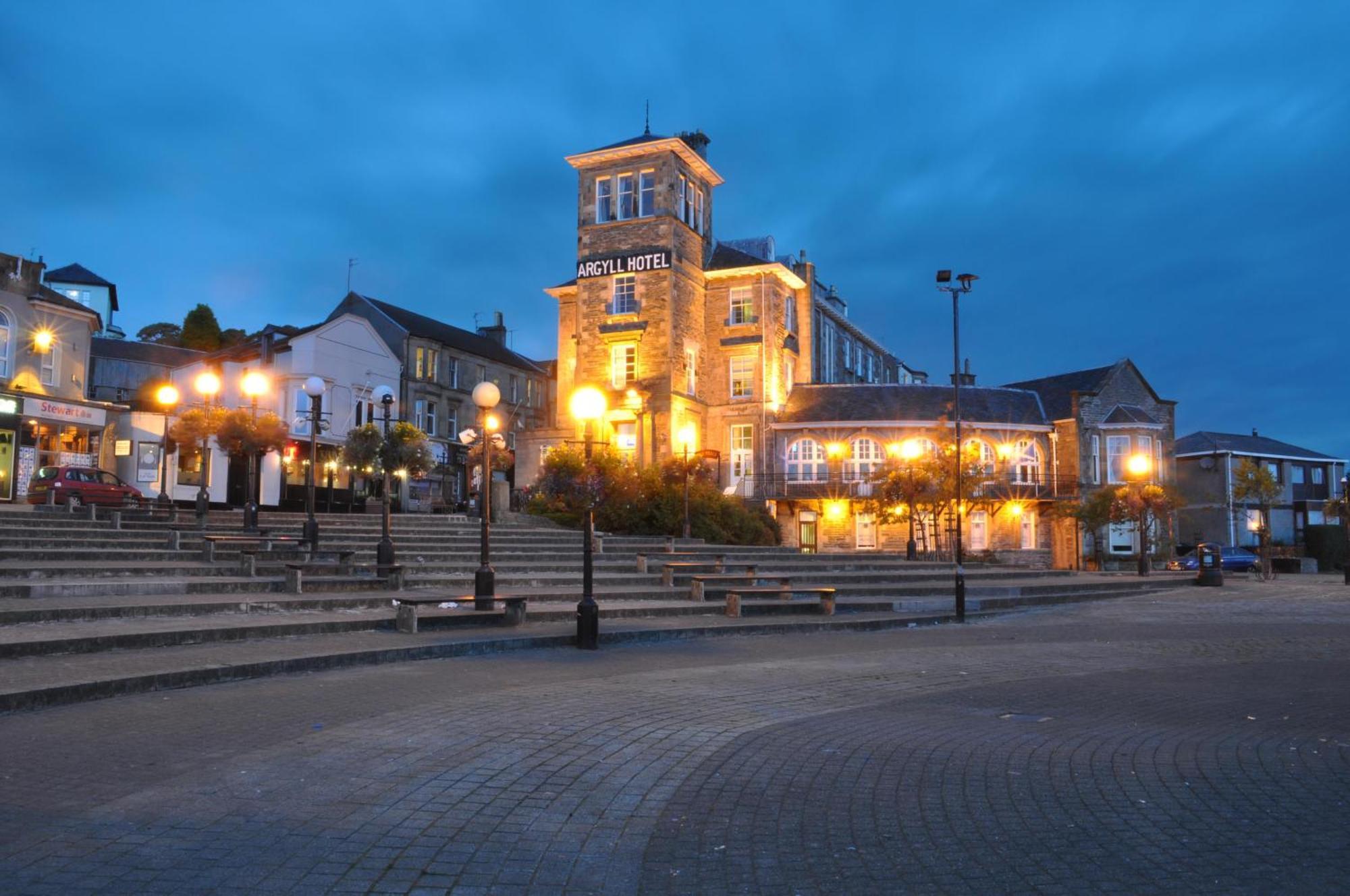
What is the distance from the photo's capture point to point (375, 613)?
1350 centimetres

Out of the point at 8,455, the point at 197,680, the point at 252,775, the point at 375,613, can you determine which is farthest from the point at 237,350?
the point at 252,775

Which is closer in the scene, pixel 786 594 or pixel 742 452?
pixel 786 594

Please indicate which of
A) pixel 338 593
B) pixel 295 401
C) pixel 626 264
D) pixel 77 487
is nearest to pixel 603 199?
pixel 626 264

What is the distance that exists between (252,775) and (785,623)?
1099 centimetres

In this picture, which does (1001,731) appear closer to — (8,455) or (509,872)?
(509,872)

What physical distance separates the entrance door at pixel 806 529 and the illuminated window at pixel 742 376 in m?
6.35

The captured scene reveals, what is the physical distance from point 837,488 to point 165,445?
2872cm

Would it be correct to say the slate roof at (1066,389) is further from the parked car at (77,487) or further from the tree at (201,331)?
the tree at (201,331)

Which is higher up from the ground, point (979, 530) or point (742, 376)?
point (742, 376)

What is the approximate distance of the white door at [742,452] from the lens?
4638 cm

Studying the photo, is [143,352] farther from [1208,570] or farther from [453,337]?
[1208,570]

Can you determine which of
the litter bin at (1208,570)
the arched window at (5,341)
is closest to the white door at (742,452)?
the litter bin at (1208,570)

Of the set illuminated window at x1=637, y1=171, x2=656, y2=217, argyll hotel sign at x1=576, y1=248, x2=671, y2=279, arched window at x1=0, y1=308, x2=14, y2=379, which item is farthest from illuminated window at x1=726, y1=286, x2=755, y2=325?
arched window at x1=0, y1=308, x2=14, y2=379

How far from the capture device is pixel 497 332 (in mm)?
63938
